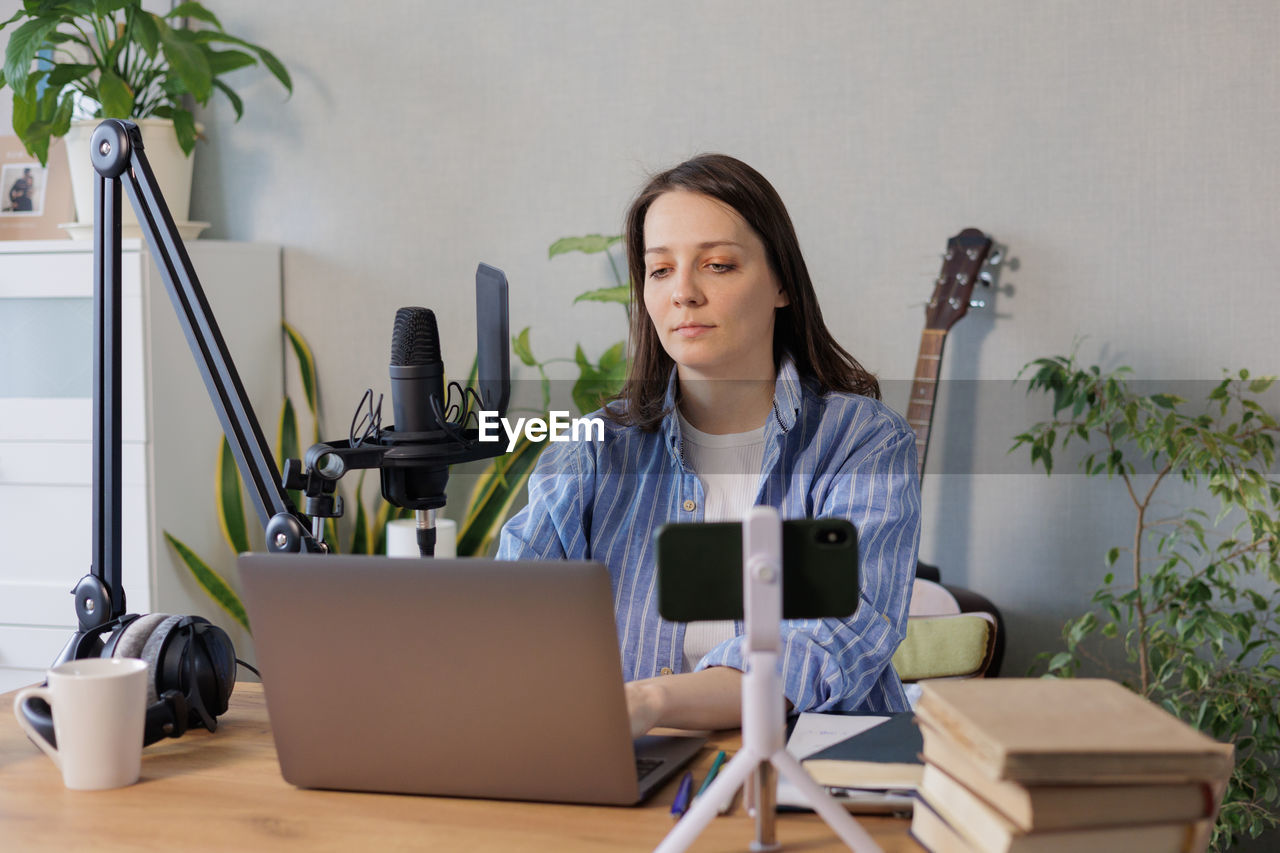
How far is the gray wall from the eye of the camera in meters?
2.72

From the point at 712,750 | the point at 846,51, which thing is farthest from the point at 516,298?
the point at 712,750

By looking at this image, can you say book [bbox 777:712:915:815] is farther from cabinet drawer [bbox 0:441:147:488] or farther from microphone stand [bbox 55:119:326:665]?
cabinet drawer [bbox 0:441:147:488]

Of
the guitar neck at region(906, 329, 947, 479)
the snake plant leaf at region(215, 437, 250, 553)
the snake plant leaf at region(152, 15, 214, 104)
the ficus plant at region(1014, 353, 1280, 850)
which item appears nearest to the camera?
the ficus plant at region(1014, 353, 1280, 850)

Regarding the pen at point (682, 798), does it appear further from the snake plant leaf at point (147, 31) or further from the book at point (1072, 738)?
the snake plant leaf at point (147, 31)

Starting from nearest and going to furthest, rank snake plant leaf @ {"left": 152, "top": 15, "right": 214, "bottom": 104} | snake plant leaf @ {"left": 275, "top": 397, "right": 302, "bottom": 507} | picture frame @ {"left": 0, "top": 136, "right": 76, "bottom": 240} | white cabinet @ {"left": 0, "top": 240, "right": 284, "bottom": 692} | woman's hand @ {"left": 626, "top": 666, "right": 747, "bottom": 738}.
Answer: woman's hand @ {"left": 626, "top": 666, "right": 747, "bottom": 738} → white cabinet @ {"left": 0, "top": 240, "right": 284, "bottom": 692} → snake plant leaf @ {"left": 152, "top": 15, "right": 214, "bottom": 104} → picture frame @ {"left": 0, "top": 136, "right": 76, "bottom": 240} → snake plant leaf @ {"left": 275, "top": 397, "right": 302, "bottom": 507}

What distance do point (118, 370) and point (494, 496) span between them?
1807 millimetres

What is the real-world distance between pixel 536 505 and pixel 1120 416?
158 cm

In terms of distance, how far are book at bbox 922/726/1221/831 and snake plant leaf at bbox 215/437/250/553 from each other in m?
2.58

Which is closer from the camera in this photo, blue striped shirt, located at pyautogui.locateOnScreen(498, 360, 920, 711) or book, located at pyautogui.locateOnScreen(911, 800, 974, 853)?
book, located at pyautogui.locateOnScreen(911, 800, 974, 853)

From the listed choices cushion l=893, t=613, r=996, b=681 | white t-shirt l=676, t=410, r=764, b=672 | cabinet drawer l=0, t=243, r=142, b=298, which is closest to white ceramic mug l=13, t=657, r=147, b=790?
white t-shirt l=676, t=410, r=764, b=672

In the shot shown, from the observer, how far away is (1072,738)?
778mm

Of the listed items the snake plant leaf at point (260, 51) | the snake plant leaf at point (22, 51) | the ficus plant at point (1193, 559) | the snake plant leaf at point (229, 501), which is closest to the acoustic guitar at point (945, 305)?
the ficus plant at point (1193, 559)

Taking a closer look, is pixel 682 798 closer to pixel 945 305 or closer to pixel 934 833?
pixel 934 833

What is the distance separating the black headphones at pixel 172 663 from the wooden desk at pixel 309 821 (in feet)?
0.33
